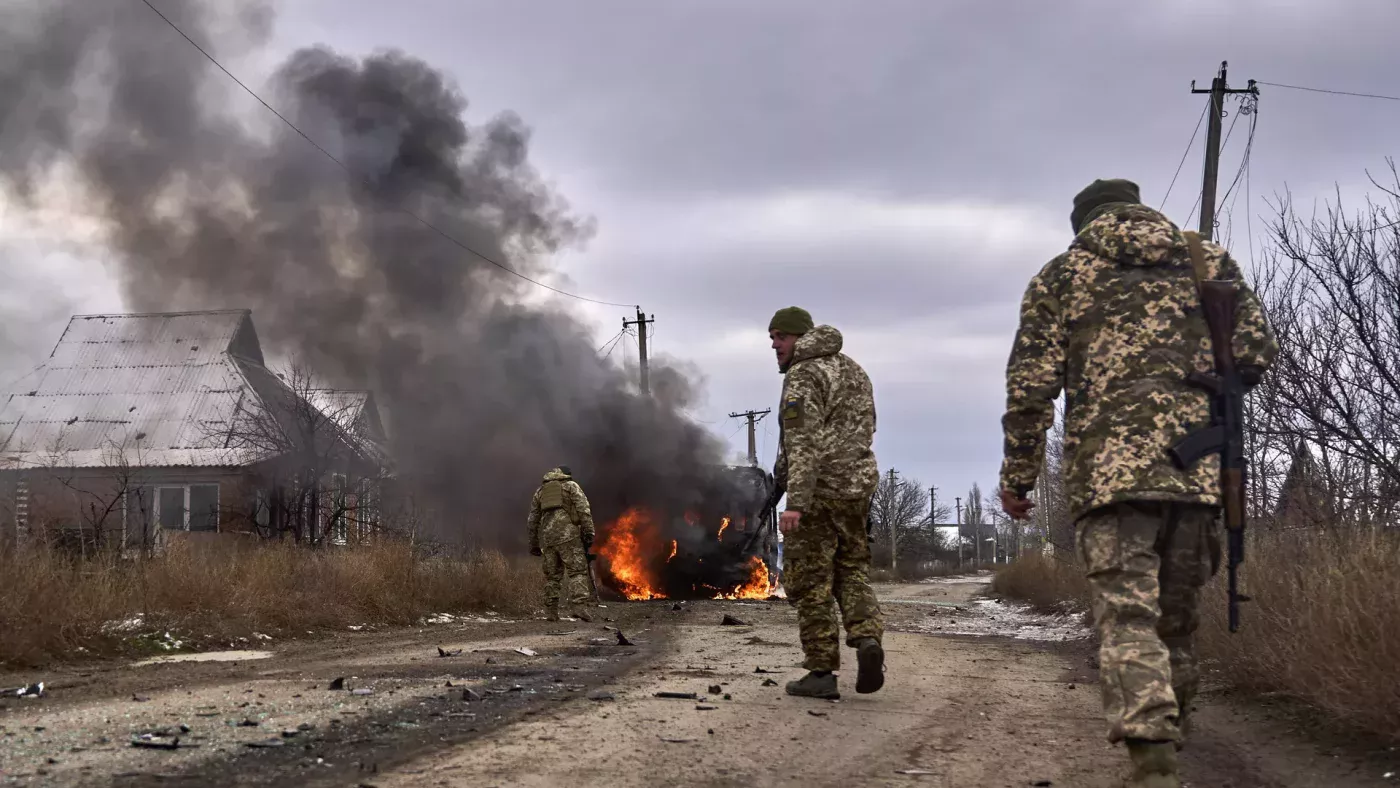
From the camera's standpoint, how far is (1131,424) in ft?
12.8

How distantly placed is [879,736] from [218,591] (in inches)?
263

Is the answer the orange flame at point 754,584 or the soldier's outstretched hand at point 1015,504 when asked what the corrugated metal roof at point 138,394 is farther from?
the soldier's outstretched hand at point 1015,504

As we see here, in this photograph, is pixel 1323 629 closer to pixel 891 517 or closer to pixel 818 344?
pixel 818 344

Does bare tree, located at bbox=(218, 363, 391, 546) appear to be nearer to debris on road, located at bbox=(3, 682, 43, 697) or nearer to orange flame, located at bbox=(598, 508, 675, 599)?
orange flame, located at bbox=(598, 508, 675, 599)

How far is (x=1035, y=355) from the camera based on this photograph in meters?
4.15

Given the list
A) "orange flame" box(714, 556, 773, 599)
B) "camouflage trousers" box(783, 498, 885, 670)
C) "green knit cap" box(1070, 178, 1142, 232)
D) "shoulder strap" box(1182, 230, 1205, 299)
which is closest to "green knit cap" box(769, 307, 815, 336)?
"camouflage trousers" box(783, 498, 885, 670)

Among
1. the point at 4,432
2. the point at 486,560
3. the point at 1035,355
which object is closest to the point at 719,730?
the point at 1035,355

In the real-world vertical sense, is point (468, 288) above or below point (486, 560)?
above

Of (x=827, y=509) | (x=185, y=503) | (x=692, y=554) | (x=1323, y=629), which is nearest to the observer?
(x=1323, y=629)

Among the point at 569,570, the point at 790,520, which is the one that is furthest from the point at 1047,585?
the point at 790,520

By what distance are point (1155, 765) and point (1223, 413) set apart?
47.5 inches

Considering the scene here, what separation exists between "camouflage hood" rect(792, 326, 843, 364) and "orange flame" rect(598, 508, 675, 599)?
46.1ft

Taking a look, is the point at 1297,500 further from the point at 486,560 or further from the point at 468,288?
the point at 468,288

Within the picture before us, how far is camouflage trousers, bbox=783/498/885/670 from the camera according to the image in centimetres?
592
